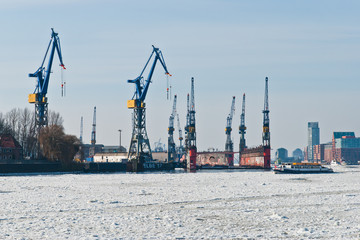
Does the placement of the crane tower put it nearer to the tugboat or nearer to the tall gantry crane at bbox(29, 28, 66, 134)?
the tall gantry crane at bbox(29, 28, 66, 134)

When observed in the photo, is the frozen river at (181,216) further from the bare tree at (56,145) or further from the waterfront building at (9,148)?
the waterfront building at (9,148)

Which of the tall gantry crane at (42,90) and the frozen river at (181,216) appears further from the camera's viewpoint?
the tall gantry crane at (42,90)

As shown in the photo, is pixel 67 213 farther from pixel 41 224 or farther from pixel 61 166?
pixel 61 166

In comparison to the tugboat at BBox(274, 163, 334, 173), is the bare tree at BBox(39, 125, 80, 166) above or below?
above

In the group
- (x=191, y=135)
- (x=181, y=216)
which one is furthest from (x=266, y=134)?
(x=181, y=216)

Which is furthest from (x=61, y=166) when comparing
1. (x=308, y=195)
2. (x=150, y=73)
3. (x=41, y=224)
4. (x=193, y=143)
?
(x=41, y=224)

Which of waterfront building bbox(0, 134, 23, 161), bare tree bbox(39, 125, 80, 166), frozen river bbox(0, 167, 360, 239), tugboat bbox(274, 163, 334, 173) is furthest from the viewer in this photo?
bare tree bbox(39, 125, 80, 166)

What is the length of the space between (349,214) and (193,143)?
144562 mm

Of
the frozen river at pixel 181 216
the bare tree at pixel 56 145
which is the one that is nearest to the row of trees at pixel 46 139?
the bare tree at pixel 56 145

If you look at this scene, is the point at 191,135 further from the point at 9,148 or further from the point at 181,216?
the point at 181,216

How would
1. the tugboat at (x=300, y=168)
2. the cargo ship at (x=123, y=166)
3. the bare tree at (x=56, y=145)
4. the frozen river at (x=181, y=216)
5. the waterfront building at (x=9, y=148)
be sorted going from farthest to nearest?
the cargo ship at (x=123, y=166), the bare tree at (x=56, y=145), the waterfront building at (x=9, y=148), the tugboat at (x=300, y=168), the frozen river at (x=181, y=216)

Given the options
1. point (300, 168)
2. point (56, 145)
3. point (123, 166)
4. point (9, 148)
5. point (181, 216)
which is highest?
point (56, 145)

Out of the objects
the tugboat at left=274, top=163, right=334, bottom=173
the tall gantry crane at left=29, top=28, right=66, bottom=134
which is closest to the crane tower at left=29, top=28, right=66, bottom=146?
the tall gantry crane at left=29, top=28, right=66, bottom=134

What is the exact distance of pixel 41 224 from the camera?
25906 mm
